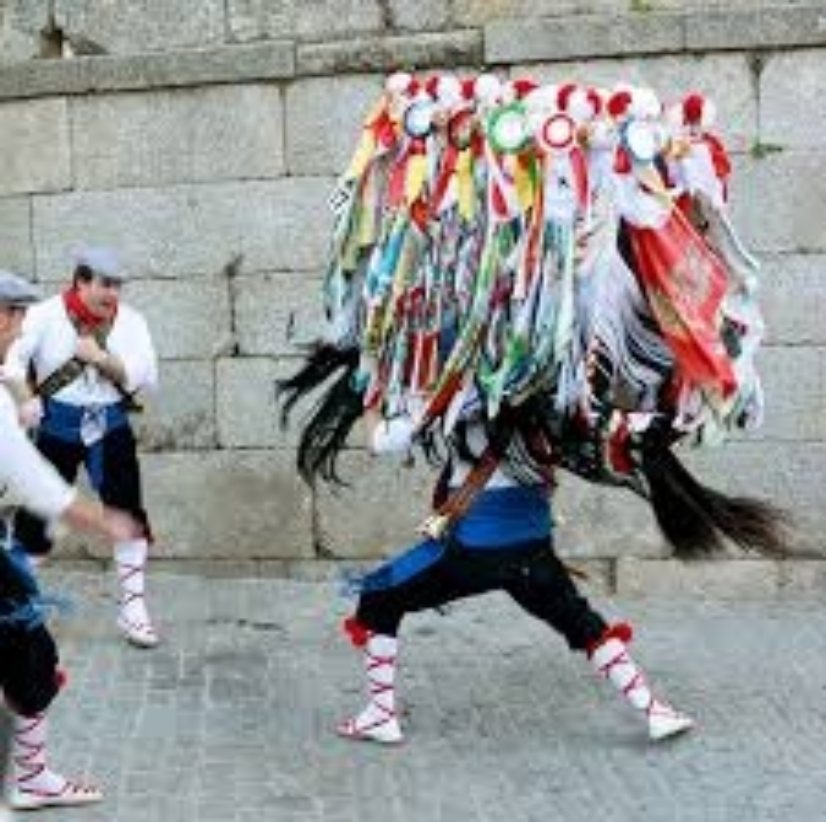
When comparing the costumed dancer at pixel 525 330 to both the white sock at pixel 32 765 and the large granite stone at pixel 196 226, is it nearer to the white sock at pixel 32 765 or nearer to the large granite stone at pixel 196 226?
the white sock at pixel 32 765

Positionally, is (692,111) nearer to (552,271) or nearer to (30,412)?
(552,271)

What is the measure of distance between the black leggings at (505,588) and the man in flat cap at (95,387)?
155 centimetres

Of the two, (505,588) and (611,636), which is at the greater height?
(505,588)

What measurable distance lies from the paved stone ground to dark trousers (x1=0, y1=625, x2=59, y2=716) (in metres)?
0.36

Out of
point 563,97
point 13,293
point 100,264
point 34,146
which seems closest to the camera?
point 13,293

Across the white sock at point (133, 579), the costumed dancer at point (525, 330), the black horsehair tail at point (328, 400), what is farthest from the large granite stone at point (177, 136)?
the costumed dancer at point (525, 330)

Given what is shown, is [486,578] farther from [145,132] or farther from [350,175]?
[145,132]

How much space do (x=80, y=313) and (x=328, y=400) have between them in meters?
1.25

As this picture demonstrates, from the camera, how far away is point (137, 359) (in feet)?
23.9

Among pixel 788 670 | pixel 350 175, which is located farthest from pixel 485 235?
pixel 788 670

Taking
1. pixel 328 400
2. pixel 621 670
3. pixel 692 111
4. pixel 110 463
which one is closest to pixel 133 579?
pixel 110 463

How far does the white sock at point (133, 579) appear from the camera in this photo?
24.7ft

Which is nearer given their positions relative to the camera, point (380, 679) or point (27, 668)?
point (27, 668)

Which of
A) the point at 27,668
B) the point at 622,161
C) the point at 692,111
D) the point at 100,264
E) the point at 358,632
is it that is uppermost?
the point at 692,111
